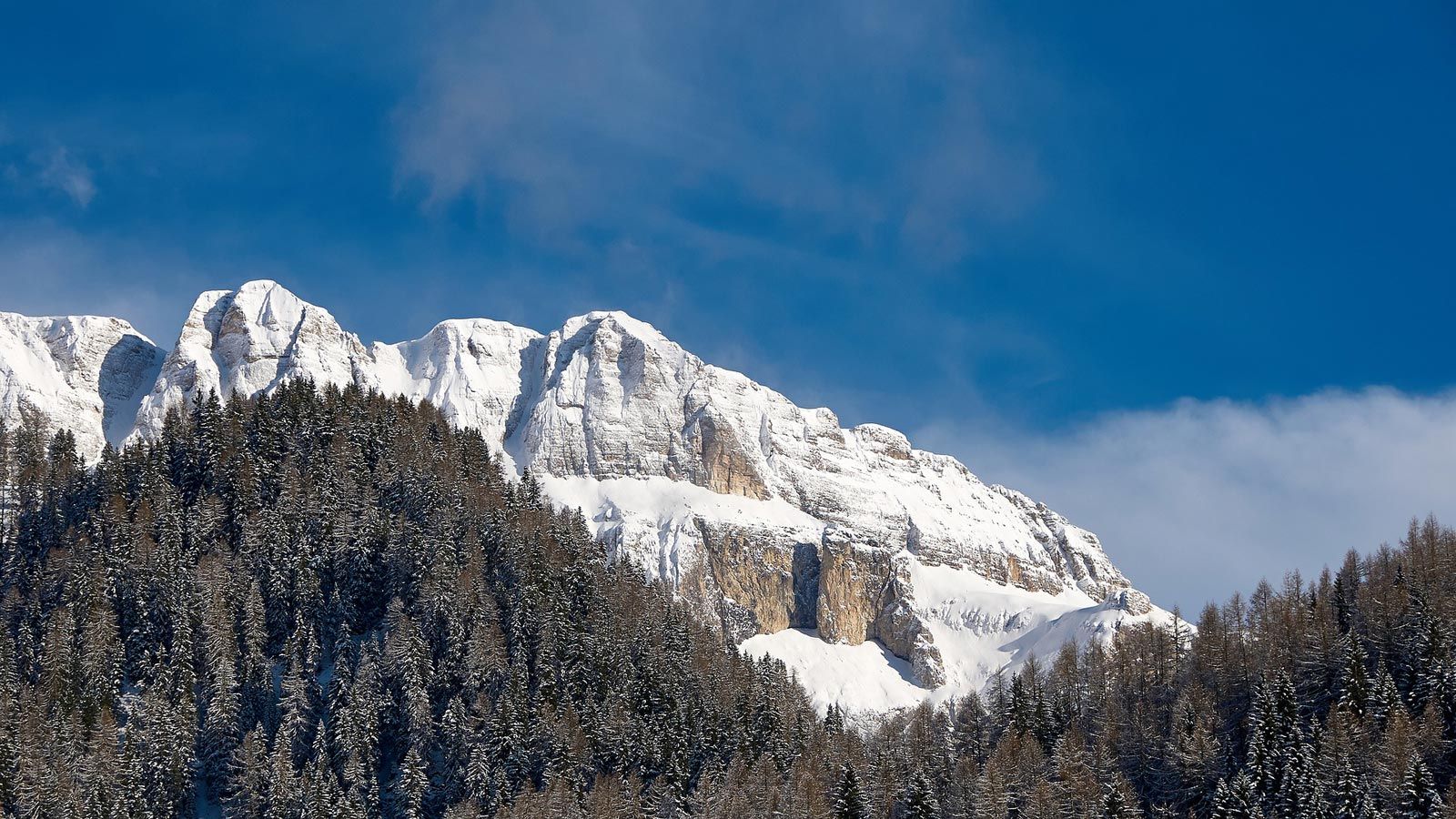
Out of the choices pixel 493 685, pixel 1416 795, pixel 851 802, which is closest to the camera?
pixel 1416 795

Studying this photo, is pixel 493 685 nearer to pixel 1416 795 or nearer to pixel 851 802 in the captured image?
pixel 851 802

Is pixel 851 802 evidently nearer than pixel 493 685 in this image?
Yes

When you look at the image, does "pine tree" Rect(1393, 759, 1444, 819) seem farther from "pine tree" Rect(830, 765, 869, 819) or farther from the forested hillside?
"pine tree" Rect(830, 765, 869, 819)

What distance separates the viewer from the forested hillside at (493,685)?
385ft

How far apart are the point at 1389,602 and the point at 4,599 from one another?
14261 cm

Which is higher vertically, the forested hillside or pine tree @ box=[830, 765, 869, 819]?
the forested hillside

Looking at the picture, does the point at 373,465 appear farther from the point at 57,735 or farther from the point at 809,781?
the point at 809,781

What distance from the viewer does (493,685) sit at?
440 ft

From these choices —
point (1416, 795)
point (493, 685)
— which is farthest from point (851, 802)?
point (1416, 795)

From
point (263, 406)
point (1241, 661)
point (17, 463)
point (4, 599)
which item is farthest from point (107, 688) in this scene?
point (1241, 661)

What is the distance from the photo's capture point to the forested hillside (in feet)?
385

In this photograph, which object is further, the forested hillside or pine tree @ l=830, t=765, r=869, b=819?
pine tree @ l=830, t=765, r=869, b=819

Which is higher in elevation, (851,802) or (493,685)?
(493,685)

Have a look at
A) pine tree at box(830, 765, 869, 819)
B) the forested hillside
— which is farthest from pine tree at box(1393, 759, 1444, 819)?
pine tree at box(830, 765, 869, 819)
